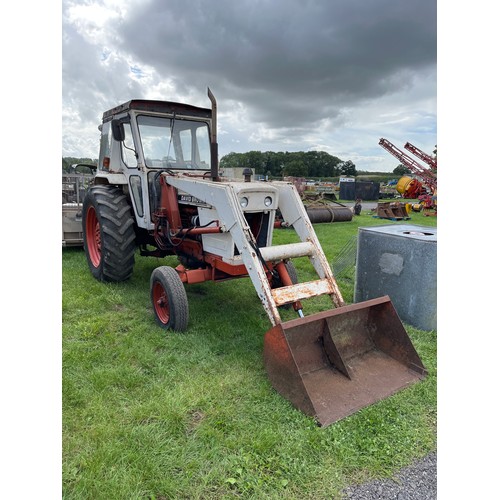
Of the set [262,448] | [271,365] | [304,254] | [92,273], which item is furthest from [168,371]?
[92,273]

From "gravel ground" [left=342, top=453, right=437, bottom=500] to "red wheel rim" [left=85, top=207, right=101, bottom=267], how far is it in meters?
4.60

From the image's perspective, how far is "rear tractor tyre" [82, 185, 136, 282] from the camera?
4.82 meters

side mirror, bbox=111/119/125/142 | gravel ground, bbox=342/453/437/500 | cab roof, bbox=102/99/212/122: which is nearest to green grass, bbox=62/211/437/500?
gravel ground, bbox=342/453/437/500

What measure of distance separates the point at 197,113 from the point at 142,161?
1029mm

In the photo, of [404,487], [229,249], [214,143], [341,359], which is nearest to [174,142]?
[214,143]

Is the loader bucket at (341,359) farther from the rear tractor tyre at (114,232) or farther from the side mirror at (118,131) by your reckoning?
the side mirror at (118,131)

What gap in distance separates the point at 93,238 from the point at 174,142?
1.94m

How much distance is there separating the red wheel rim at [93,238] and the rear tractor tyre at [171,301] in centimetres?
205

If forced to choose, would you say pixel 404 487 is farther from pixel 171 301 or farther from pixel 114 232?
pixel 114 232

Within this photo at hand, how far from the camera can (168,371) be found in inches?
124

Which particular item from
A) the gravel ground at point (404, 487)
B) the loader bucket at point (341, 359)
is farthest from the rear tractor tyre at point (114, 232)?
the gravel ground at point (404, 487)

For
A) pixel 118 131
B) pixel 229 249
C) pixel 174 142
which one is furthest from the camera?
pixel 174 142

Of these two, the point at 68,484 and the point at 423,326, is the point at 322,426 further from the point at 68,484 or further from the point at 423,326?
the point at 423,326

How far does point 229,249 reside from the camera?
3863mm
